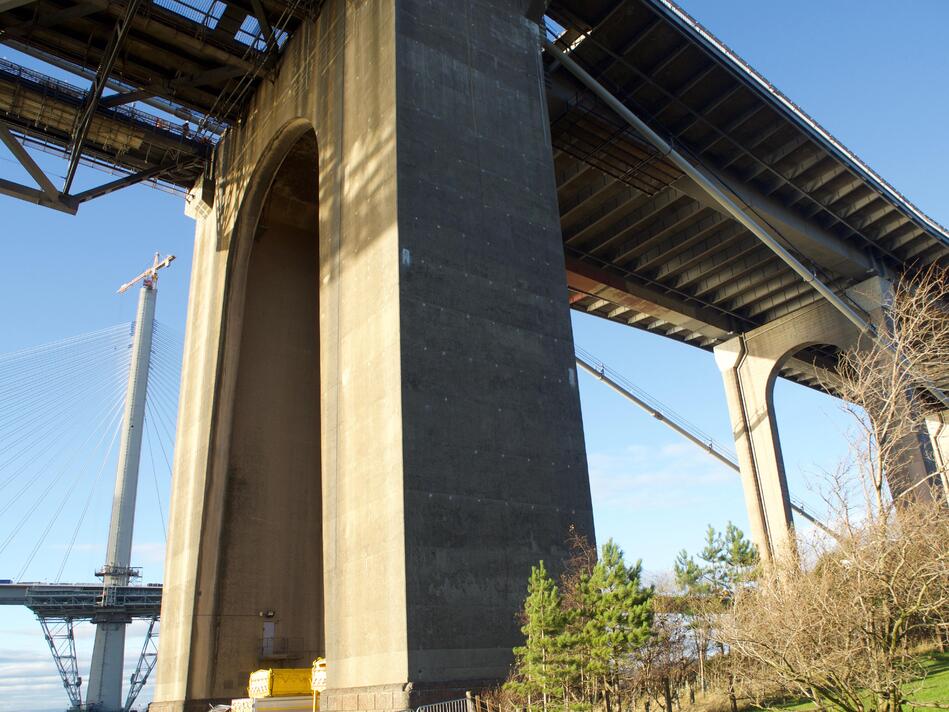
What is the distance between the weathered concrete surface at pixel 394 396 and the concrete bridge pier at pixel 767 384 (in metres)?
23.6

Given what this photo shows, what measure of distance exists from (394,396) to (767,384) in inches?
1224

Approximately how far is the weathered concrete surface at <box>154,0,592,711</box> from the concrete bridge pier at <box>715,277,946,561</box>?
23.6 meters

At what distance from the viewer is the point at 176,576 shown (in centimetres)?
2545

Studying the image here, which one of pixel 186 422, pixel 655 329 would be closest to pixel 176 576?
pixel 186 422

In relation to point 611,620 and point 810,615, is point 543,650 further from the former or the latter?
point 810,615

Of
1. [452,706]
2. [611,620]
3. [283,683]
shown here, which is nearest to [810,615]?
[611,620]

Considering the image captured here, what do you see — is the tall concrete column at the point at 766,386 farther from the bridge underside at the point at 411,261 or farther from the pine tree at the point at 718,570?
the pine tree at the point at 718,570

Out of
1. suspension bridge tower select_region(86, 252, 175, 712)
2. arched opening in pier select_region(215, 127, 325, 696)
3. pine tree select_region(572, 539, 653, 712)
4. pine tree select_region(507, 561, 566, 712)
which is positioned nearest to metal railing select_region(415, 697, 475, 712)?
pine tree select_region(507, 561, 566, 712)

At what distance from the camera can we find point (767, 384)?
139 ft

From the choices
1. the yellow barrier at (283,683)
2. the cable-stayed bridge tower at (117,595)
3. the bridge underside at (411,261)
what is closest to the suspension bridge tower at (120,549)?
the cable-stayed bridge tower at (117,595)

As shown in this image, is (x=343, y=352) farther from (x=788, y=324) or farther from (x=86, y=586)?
(x=86, y=586)

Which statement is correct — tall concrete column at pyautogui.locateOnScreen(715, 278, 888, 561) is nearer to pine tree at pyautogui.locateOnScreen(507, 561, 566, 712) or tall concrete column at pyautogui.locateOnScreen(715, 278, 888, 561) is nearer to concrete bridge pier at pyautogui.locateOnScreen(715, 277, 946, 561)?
concrete bridge pier at pyautogui.locateOnScreen(715, 277, 946, 561)

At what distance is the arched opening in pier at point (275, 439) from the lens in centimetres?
2486

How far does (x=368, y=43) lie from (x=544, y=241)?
662 centimetres
